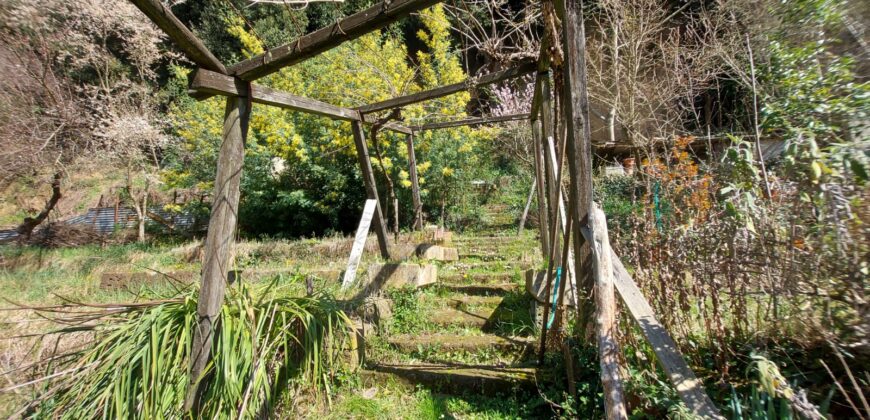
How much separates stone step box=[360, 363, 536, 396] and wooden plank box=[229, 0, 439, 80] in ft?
7.85

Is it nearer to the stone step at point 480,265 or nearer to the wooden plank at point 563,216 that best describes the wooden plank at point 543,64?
the wooden plank at point 563,216

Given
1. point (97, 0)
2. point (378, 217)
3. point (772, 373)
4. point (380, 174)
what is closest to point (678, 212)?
point (772, 373)

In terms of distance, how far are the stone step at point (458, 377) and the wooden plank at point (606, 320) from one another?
1040mm

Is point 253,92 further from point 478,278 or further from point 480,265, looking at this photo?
point 480,265

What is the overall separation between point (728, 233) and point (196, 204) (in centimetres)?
1057

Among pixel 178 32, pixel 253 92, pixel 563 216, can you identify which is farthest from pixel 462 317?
pixel 178 32

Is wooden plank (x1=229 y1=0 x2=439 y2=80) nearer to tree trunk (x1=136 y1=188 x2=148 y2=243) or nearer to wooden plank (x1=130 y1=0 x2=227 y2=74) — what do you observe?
wooden plank (x1=130 y1=0 x2=227 y2=74)

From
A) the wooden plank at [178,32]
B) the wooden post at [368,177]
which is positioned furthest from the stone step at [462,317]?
the wooden plank at [178,32]

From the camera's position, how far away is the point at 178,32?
95.4 inches

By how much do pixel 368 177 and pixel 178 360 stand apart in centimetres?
317

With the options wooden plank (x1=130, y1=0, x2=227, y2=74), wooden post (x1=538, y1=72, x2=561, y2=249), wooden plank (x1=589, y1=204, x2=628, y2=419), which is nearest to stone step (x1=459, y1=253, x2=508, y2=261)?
wooden post (x1=538, y1=72, x2=561, y2=249)

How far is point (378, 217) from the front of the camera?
5219mm

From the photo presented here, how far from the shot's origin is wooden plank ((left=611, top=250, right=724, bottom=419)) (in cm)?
162

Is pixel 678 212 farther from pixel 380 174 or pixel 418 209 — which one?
pixel 380 174
